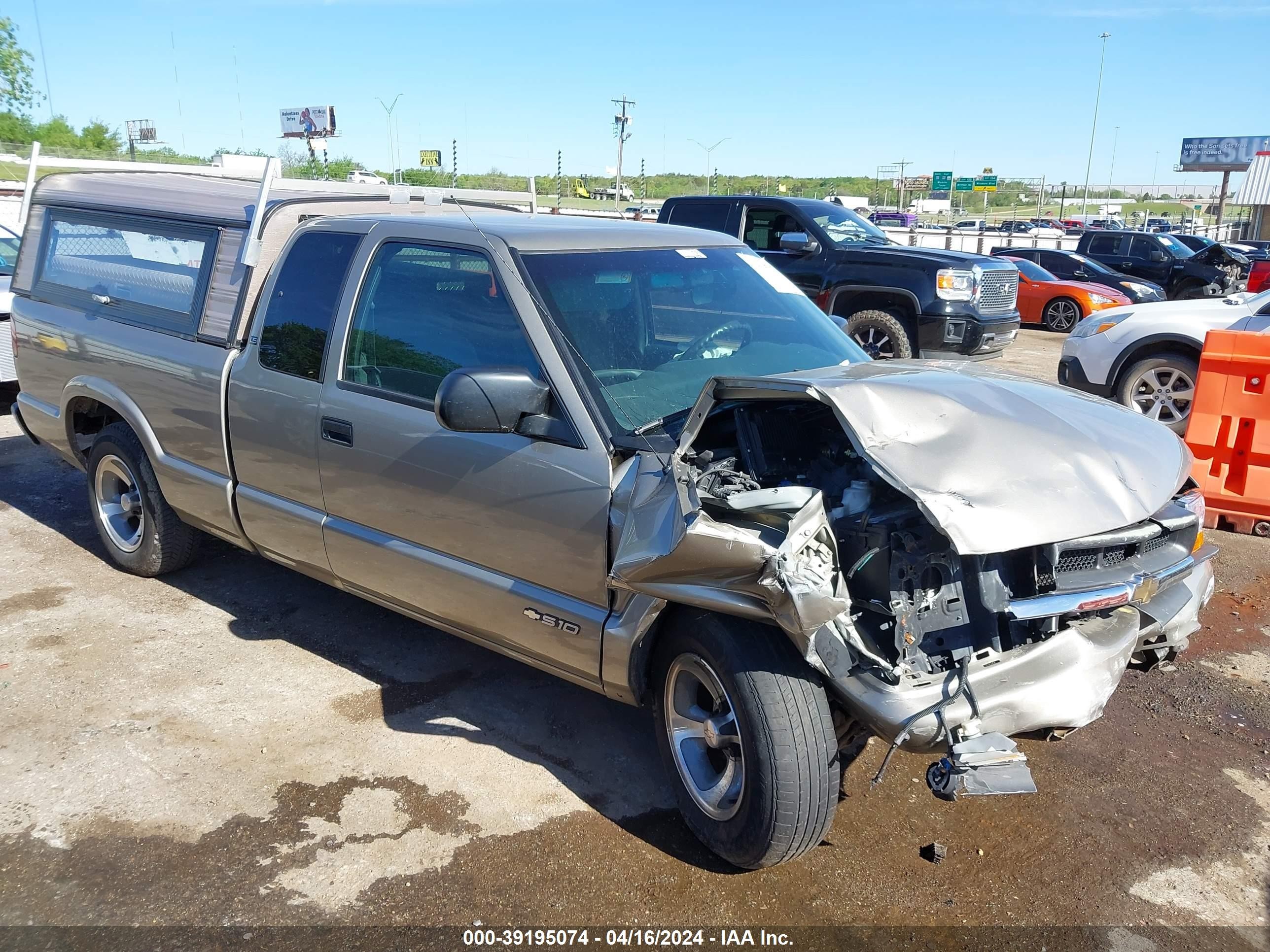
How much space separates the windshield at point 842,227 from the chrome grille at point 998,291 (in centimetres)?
132

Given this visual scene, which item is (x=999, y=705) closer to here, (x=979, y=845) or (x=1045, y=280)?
(x=979, y=845)

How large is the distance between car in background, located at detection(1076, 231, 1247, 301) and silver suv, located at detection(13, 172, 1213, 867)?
2017 centimetres

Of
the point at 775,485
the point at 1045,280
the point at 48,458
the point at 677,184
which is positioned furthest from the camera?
the point at 677,184

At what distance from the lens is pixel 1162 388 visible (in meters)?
8.73

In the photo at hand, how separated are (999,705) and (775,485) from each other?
36.2 inches

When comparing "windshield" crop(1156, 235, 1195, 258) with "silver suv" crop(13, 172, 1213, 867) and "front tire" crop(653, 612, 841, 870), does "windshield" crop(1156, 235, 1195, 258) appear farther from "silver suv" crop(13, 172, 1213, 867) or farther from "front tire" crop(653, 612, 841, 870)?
"front tire" crop(653, 612, 841, 870)

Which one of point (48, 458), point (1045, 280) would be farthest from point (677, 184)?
point (48, 458)

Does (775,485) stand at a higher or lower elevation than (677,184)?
lower

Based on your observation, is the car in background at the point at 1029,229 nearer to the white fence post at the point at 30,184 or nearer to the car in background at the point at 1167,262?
the car in background at the point at 1167,262

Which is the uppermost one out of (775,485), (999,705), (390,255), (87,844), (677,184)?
(677,184)

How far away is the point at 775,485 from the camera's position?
10.3ft

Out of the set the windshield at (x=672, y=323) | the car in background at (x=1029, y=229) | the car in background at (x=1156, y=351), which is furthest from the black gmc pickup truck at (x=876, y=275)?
the car in background at (x=1029, y=229)

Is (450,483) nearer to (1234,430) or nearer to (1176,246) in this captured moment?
(1234,430)

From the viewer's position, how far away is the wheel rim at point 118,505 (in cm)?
535
